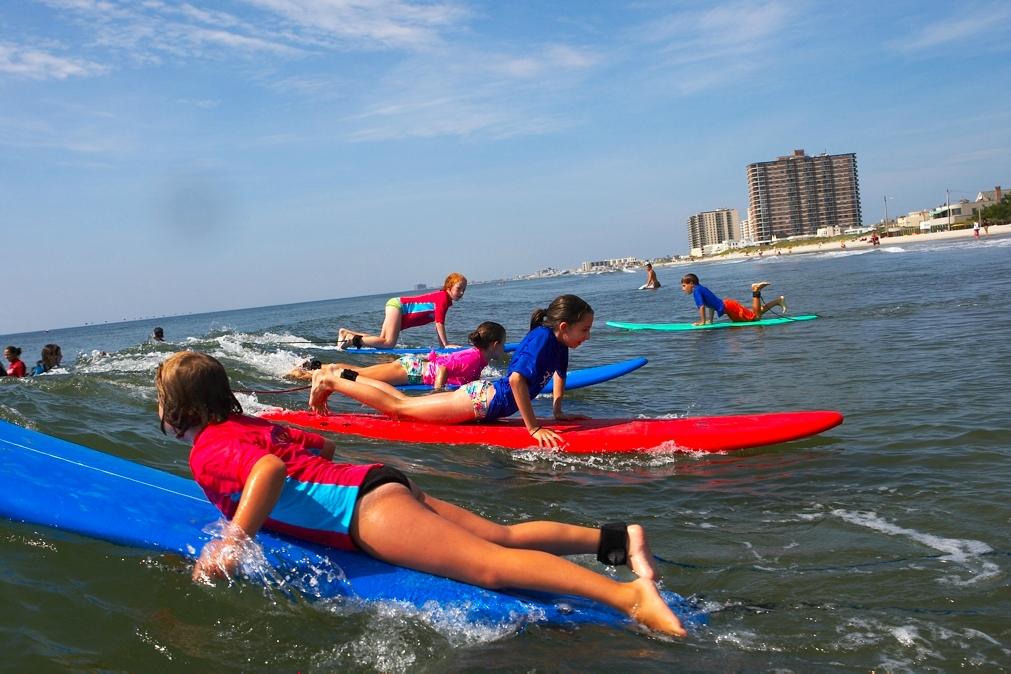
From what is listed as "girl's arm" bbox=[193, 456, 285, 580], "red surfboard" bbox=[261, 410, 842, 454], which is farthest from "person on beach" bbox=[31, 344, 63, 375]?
"girl's arm" bbox=[193, 456, 285, 580]

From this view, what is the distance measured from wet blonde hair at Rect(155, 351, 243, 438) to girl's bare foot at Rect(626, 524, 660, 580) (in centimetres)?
196

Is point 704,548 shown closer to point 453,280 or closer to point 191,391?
point 191,391

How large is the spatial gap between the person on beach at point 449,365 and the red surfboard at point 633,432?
95cm

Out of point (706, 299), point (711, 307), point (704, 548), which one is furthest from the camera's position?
point (711, 307)

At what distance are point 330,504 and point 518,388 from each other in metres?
3.31

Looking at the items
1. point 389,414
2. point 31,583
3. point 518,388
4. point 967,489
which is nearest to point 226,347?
point 389,414

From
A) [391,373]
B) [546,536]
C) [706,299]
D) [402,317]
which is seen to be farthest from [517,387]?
[706,299]

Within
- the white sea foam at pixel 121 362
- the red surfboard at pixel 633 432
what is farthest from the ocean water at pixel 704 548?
the white sea foam at pixel 121 362

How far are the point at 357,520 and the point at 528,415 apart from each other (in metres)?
3.41

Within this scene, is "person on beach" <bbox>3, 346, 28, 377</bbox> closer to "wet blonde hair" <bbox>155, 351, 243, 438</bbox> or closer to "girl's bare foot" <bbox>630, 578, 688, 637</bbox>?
"wet blonde hair" <bbox>155, 351, 243, 438</bbox>

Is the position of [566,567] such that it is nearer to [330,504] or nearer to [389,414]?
[330,504]

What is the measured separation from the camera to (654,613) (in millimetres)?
3129

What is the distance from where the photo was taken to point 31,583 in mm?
3600

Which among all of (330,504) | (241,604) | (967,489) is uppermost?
(330,504)
